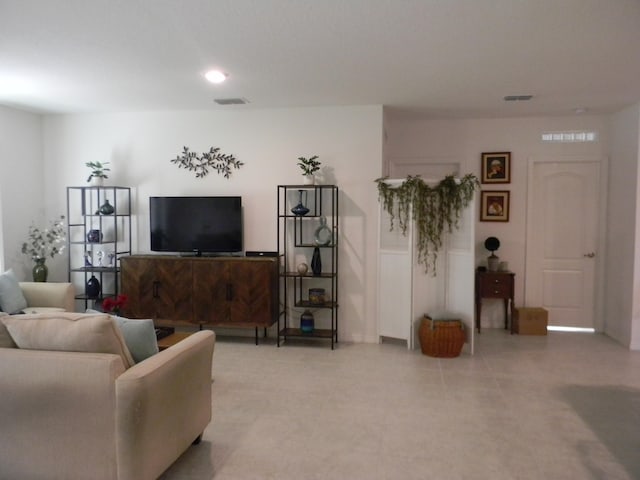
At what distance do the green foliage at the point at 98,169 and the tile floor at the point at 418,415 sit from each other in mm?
2550

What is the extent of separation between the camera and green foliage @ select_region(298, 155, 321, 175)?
498cm

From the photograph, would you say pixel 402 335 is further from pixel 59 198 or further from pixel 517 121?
pixel 59 198

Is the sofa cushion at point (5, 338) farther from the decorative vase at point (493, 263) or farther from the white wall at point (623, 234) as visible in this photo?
the white wall at point (623, 234)

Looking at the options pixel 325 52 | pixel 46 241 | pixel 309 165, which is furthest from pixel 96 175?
pixel 325 52

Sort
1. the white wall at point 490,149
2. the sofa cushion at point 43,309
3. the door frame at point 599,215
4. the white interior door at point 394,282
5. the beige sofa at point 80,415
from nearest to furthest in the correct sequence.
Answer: the beige sofa at point 80,415 → the sofa cushion at point 43,309 → the white interior door at point 394,282 → the door frame at point 599,215 → the white wall at point 490,149

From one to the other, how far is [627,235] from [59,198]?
6.72 m

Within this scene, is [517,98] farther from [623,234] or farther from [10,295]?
[10,295]

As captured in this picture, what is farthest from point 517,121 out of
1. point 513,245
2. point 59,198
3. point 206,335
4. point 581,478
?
point 59,198

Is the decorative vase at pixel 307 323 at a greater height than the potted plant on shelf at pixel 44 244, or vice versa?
the potted plant on shelf at pixel 44 244

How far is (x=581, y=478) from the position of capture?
8.16ft

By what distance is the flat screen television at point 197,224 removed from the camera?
5.19m

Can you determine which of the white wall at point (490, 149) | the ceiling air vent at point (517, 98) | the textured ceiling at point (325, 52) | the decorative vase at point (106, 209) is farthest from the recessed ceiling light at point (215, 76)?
the ceiling air vent at point (517, 98)

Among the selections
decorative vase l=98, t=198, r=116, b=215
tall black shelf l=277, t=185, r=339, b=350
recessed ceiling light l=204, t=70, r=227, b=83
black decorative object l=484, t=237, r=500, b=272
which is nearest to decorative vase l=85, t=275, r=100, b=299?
decorative vase l=98, t=198, r=116, b=215

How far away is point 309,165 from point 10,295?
3.21 m
